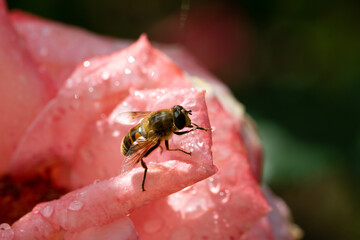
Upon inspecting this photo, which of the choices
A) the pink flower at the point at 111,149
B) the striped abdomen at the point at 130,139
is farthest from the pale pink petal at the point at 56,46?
the striped abdomen at the point at 130,139

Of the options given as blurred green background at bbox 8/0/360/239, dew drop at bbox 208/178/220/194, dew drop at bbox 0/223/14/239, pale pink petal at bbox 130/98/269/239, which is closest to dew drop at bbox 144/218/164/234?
pale pink petal at bbox 130/98/269/239

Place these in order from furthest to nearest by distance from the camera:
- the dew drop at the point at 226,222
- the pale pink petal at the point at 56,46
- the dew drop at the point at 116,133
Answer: the pale pink petal at the point at 56,46
the dew drop at the point at 116,133
the dew drop at the point at 226,222

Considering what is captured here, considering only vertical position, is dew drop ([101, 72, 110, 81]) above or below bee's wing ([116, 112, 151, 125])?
above

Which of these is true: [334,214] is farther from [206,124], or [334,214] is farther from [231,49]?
[206,124]

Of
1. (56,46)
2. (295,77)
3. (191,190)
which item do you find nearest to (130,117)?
(191,190)

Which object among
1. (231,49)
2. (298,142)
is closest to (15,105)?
(298,142)

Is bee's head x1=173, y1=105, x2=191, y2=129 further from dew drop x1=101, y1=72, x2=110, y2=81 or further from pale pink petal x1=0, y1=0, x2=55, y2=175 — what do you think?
pale pink petal x1=0, y1=0, x2=55, y2=175

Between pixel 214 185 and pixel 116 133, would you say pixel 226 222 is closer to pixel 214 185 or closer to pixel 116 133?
pixel 214 185

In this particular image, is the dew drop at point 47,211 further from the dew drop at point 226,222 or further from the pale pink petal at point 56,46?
the pale pink petal at point 56,46

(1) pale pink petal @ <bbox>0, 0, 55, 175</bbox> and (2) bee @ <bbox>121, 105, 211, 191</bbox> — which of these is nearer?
(2) bee @ <bbox>121, 105, 211, 191</bbox>
